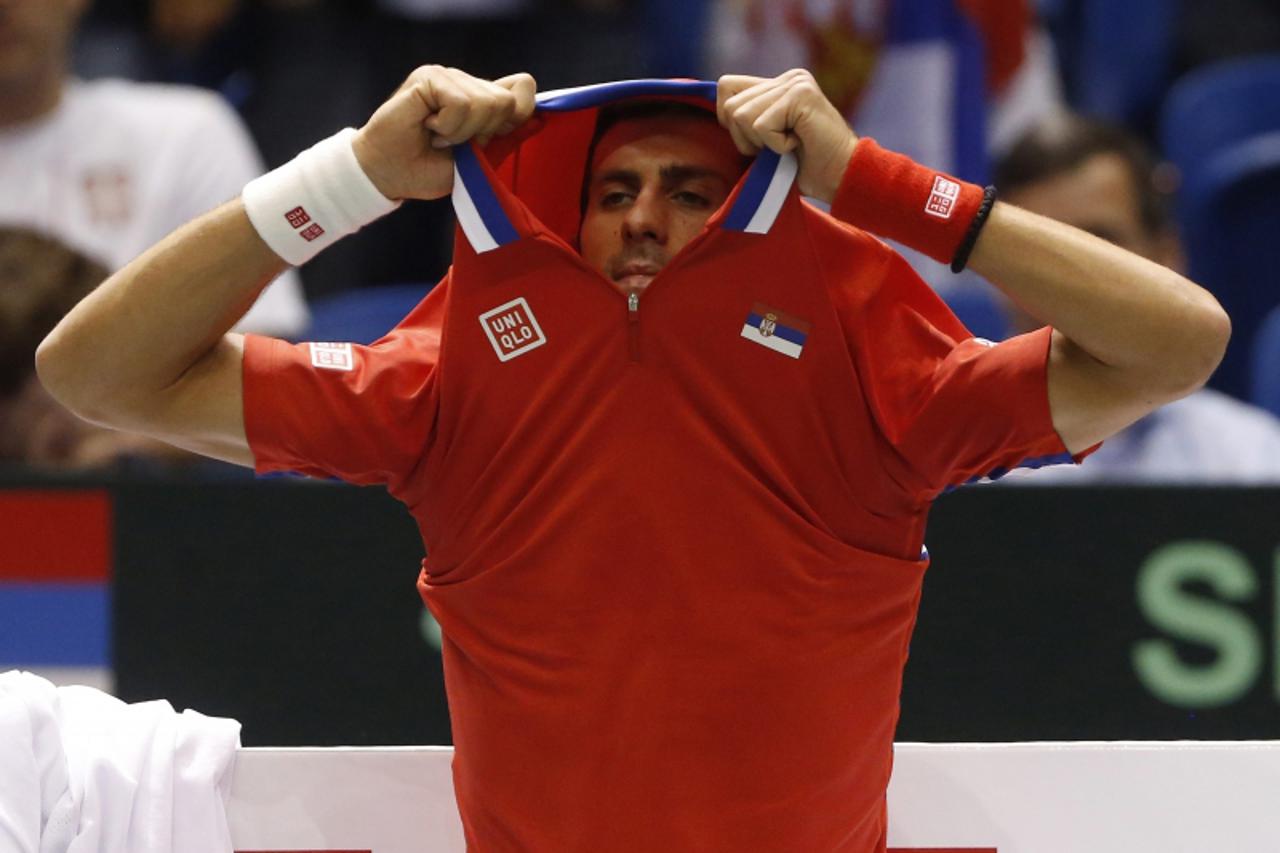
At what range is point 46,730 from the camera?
8.64 ft

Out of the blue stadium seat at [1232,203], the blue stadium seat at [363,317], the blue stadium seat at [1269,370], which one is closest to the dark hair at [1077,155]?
the blue stadium seat at [1269,370]

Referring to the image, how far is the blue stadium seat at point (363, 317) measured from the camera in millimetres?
4719

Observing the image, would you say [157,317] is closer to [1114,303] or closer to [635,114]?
[635,114]

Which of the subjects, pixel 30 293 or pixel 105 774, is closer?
pixel 105 774

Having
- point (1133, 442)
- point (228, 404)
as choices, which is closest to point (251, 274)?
point (228, 404)

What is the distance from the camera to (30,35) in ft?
15.1

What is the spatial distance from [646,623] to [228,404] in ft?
2.01

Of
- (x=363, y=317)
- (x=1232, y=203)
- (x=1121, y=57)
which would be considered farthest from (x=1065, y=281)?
(x=1121, y=57)

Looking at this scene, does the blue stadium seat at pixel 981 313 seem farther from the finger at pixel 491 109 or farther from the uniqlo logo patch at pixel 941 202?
the finger at pixel 491 109

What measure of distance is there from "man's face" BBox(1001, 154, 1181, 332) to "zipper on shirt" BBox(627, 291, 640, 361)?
2.25 m

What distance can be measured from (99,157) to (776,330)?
2.92 metres

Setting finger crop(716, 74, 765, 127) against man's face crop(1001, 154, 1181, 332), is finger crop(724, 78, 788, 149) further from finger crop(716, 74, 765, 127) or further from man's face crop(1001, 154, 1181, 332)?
man's face crop(1001, 154, 1181, 332)

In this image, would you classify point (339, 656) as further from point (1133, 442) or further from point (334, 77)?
point (334, 77)

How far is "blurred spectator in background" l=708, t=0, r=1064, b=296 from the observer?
16.6 feet
